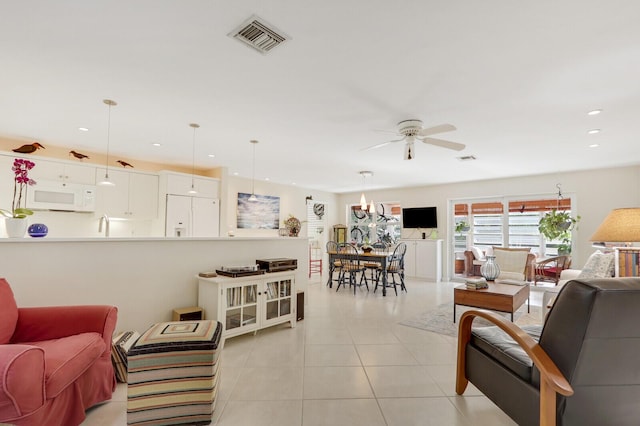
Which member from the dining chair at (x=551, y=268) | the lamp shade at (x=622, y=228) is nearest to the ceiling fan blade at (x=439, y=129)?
the lamp shade at (x=622, y=228)

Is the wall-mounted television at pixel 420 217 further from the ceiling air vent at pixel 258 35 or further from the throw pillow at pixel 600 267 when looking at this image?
the ceiling air vent at pixel 258 35

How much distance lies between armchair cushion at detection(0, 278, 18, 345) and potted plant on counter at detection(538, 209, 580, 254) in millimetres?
7662

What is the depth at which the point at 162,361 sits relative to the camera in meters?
1.90

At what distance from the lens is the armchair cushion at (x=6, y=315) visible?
74.4 inches

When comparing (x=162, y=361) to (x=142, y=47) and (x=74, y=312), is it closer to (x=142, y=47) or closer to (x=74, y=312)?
(x=74, y=312)

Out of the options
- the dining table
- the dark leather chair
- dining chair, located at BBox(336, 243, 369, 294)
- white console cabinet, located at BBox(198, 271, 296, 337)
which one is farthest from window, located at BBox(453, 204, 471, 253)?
the dark leather chair

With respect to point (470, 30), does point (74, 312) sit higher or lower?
lower

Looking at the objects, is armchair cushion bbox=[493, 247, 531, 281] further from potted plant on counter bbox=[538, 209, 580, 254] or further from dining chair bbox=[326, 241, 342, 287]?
dining chair bbox=[326, 241, 342, 287]

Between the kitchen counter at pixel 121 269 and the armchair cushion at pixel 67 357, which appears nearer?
the armchair cushion at pixel 67 357

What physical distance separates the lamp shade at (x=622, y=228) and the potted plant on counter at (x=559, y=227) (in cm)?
Result: 407

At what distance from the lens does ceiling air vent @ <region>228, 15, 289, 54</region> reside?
6.11 feet

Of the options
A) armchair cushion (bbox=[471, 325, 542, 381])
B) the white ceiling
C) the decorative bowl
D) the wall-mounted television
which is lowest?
armchair cushion (bbox=[471, 325, 542, 381])

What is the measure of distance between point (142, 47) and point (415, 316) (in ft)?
13.7

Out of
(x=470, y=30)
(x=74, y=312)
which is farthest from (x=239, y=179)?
(x=470, y=30)
